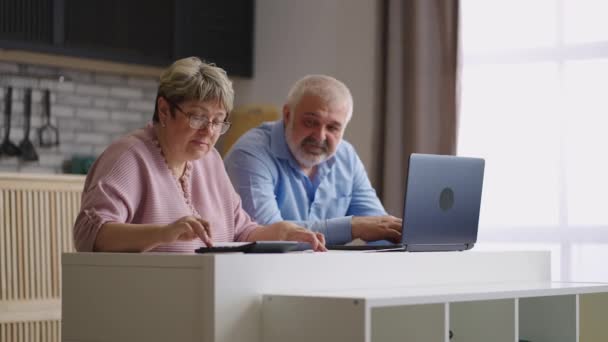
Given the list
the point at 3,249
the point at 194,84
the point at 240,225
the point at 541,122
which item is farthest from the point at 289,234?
the point at 541,122

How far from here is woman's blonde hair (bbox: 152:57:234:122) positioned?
2533mm

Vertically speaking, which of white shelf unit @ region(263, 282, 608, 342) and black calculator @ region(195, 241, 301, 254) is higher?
black calculator @ region(195, 241, 301, 254)

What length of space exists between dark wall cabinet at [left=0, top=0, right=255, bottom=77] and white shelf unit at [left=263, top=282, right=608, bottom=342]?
2949 millimetres

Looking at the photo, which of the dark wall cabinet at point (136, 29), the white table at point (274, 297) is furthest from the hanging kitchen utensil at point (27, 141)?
the white table at point (274, 297)

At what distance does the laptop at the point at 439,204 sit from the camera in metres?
2.55

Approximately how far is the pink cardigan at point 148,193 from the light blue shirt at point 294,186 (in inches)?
15.1

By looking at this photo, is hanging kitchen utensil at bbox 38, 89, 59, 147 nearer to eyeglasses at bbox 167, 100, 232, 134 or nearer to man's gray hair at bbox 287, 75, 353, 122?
man's gray hair at bbox 287, 75, 353, 122

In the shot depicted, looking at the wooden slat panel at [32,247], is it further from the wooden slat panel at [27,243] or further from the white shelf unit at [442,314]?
the white shelf unit at [442,314]

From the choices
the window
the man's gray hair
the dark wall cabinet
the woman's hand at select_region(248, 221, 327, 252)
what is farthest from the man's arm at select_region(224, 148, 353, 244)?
the dark wall cabinet

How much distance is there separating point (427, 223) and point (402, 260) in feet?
0.78

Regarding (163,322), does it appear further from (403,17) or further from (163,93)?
(403,17)

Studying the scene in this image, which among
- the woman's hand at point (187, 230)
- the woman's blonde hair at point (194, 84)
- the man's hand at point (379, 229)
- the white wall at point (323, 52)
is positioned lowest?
the man's hand at point (379, 229)

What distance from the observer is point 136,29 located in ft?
17.1

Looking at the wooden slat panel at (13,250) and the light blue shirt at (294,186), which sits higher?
the light blue shirt at (294,186)
